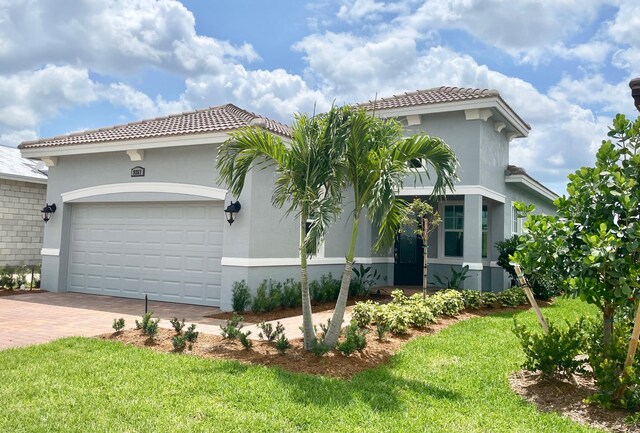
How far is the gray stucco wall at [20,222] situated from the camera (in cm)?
1598

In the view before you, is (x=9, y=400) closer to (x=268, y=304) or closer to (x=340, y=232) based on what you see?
(x=268, y=304)

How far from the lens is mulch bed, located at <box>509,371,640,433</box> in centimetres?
477

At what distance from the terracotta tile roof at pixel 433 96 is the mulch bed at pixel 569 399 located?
853cm

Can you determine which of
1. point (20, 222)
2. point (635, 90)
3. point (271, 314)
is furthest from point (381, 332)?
point (20, 222)

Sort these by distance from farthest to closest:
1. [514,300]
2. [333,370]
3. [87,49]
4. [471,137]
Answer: [471,137] → [514,300] → [87,49] → [333,370]

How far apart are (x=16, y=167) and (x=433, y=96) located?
46.3 feet

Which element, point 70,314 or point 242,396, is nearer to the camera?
point 242,396

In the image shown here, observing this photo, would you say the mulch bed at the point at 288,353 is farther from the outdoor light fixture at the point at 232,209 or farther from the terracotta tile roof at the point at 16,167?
the terracotta tile roof at the point at 16,167

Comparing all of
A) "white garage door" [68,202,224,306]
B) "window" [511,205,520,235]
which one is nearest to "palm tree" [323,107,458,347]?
"white garage door" [68,202,224,306]

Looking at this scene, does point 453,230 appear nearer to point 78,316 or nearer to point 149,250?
point 149,250

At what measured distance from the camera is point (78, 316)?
988cm

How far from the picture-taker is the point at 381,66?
9.59 meters

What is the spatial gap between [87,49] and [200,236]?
15.6 ft

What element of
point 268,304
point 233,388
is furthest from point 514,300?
point 233,388
